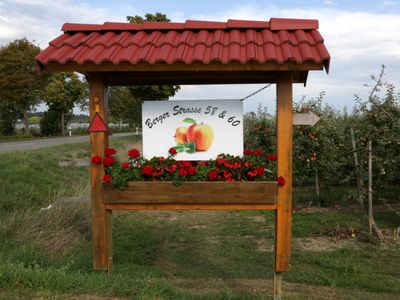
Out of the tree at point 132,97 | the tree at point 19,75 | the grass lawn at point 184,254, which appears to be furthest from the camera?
the tree at point 19,75

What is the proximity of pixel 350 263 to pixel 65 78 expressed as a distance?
3158 cm

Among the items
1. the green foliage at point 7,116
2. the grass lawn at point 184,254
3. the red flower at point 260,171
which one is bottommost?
the grass lawn at point 184,254

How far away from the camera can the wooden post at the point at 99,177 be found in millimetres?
4148

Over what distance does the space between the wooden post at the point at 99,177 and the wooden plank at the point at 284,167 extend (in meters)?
1.74

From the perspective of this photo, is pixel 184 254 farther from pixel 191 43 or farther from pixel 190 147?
pixel 191 43

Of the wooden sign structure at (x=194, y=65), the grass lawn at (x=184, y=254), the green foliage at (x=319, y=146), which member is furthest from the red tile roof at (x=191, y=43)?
the green foliage at (x=319, y=146)

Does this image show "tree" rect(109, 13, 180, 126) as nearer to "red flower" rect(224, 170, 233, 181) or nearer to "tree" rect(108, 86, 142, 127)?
"tree" rect(108, 86, 142, 127)

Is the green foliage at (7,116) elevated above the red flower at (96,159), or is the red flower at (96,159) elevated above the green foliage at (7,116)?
the green foliage at (7,116)

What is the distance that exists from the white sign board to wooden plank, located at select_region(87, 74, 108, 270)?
1.42 ft

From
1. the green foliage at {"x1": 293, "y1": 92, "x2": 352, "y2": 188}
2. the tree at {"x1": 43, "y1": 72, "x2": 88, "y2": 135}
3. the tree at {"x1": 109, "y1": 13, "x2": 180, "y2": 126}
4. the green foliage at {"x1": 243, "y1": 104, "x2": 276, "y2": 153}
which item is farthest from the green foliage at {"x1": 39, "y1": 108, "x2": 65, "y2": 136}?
the green foliage at {"x1": 293, "y1": 92, "x2": 352, "y2": 188}

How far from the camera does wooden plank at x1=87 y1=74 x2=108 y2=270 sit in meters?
4.14

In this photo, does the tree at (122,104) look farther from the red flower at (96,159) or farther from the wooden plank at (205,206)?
the wooden plank at (205,206)

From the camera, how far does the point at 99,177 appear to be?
4.23m

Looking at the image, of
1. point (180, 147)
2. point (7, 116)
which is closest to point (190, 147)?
point (180, 147)
